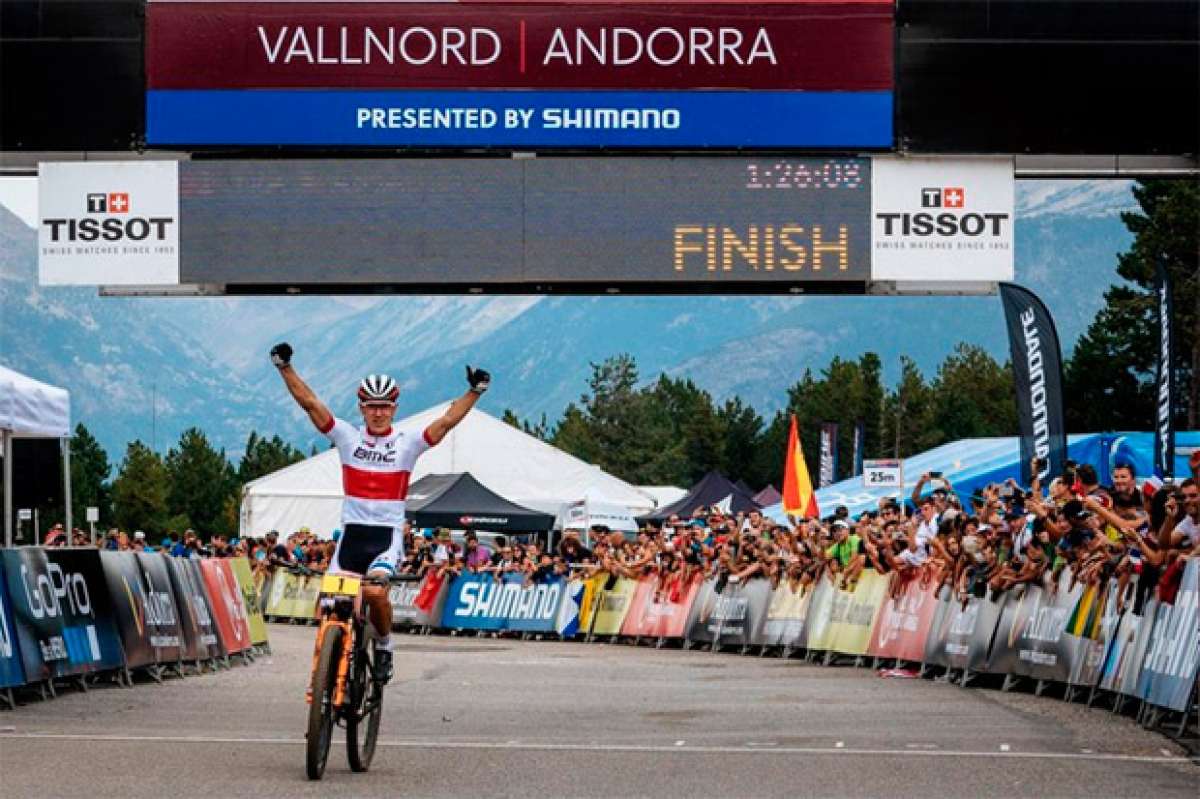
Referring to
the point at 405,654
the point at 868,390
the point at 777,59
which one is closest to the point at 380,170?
the point at 777,59

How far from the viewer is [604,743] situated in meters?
13.5

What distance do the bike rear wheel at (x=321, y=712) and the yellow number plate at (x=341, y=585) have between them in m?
0.42

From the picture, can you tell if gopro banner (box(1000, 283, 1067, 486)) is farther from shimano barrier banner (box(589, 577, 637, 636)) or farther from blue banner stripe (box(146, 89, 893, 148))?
shimano barrier banner (box(589, 577, 637, 636))

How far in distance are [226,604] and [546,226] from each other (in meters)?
7.45

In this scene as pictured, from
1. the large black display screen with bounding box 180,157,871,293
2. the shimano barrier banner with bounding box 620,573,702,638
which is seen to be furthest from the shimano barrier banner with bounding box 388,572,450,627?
the large black display screen with bounding box 180,157,871,293

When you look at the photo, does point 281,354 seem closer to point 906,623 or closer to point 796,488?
point 906,623

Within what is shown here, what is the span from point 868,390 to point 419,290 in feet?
446

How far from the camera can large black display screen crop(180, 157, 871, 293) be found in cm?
1825

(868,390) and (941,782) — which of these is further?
(868,390)

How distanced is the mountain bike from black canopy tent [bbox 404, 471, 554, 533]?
3750cm

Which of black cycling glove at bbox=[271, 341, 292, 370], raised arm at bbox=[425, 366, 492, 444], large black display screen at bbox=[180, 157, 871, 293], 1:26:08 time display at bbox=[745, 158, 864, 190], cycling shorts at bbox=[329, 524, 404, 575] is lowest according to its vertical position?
cycling shorts at bbox=[329, 524, 404, 575]

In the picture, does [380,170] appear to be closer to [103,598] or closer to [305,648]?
[103,598]

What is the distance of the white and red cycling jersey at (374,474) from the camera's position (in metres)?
12.1

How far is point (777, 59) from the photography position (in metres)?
18.8
